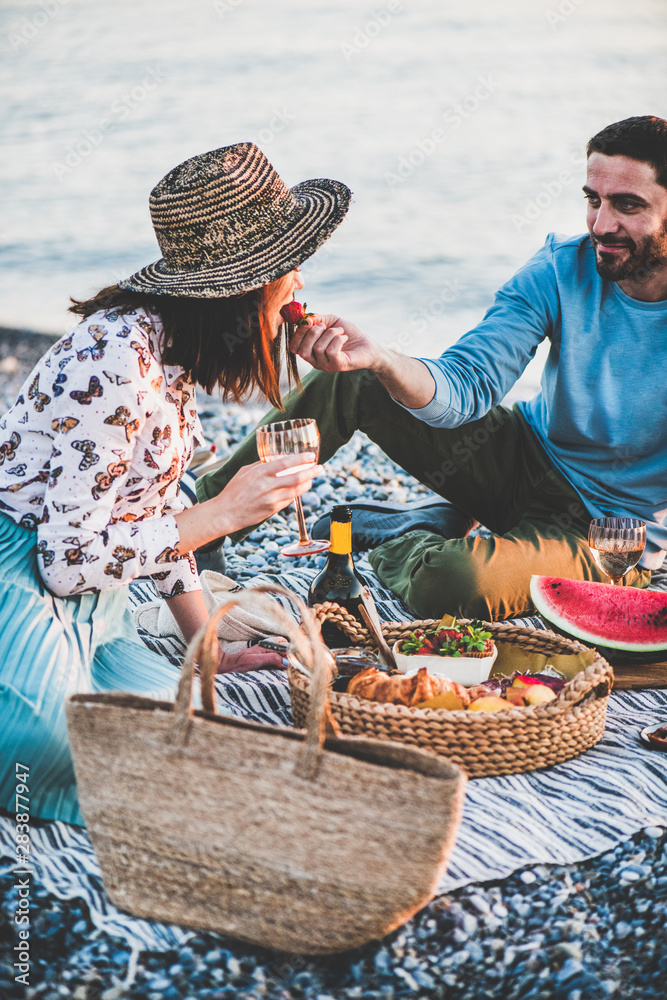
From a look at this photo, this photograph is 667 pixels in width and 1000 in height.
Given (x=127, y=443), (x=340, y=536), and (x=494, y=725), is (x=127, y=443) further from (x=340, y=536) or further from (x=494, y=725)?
(x=494, y=725)

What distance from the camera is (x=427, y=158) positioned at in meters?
21.1

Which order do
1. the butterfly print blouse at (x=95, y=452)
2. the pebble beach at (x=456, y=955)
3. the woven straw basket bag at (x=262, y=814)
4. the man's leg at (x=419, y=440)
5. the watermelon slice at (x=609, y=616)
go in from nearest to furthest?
the woven straw basket bag at (x=262, y=814) < the pebble beach at (x=456, y=955) < the butterfly print blouse at (x=95, y=452) < the watermelon slice at (x=609, y=616) < the man's leg at (x=419, y=440)

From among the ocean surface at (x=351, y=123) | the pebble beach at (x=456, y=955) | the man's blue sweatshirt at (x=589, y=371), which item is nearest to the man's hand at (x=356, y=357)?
the man's blue sweatshirt at (x=589, y=371)

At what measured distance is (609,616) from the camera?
11.3 ft

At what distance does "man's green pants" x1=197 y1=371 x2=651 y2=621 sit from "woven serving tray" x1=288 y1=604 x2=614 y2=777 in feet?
3.53

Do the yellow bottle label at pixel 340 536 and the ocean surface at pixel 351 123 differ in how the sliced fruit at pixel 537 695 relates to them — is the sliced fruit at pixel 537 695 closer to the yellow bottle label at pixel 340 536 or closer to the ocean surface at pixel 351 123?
the yellow bottle label at pixel 340 536

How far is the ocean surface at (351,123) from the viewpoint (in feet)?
50.4

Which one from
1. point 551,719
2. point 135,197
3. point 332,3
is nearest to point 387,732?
point 551,719

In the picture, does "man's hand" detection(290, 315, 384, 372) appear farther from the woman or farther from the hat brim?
the hat brim

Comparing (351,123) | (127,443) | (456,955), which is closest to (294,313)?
(127,443)

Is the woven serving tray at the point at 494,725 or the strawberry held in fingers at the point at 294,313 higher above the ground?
the strawberry held in fingers at the point at 294,313

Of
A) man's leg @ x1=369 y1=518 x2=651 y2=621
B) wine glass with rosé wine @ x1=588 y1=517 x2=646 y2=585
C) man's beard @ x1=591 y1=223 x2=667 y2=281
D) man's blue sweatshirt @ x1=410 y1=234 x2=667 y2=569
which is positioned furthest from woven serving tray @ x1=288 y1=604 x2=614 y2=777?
man's beard @ x1=591 y1=223 x2=667 y2=281

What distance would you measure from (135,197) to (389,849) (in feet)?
62.6

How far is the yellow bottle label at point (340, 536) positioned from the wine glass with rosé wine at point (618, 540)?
0.97m
